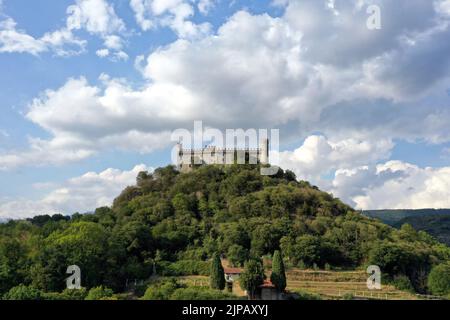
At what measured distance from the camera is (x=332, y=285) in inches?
1489

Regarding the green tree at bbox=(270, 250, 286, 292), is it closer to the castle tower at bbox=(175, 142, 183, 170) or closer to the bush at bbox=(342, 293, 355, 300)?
the bush at bbox=(342, 293, 355, 300)

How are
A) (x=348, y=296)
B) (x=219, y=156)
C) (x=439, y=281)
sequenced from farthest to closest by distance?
(x=219, y=156) → (x=439, y=281) → (x=348, y=296)

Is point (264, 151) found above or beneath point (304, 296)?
above

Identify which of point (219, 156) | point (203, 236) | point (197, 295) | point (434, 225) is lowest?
point (197, 295)

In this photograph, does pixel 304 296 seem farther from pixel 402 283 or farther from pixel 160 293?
pixel 402 283

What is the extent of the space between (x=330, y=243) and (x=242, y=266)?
29.6ft

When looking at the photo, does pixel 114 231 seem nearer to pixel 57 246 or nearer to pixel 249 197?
pixel 57 246

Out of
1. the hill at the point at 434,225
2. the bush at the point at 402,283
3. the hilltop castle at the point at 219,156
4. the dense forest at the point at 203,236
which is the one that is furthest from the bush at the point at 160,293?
the hill at the point at 434,225

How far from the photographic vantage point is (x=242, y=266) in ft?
131

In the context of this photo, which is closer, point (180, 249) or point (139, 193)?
point (180, 249)

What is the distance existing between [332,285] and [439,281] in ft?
27.8

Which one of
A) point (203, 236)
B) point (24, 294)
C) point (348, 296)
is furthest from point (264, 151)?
point (24, 294)
